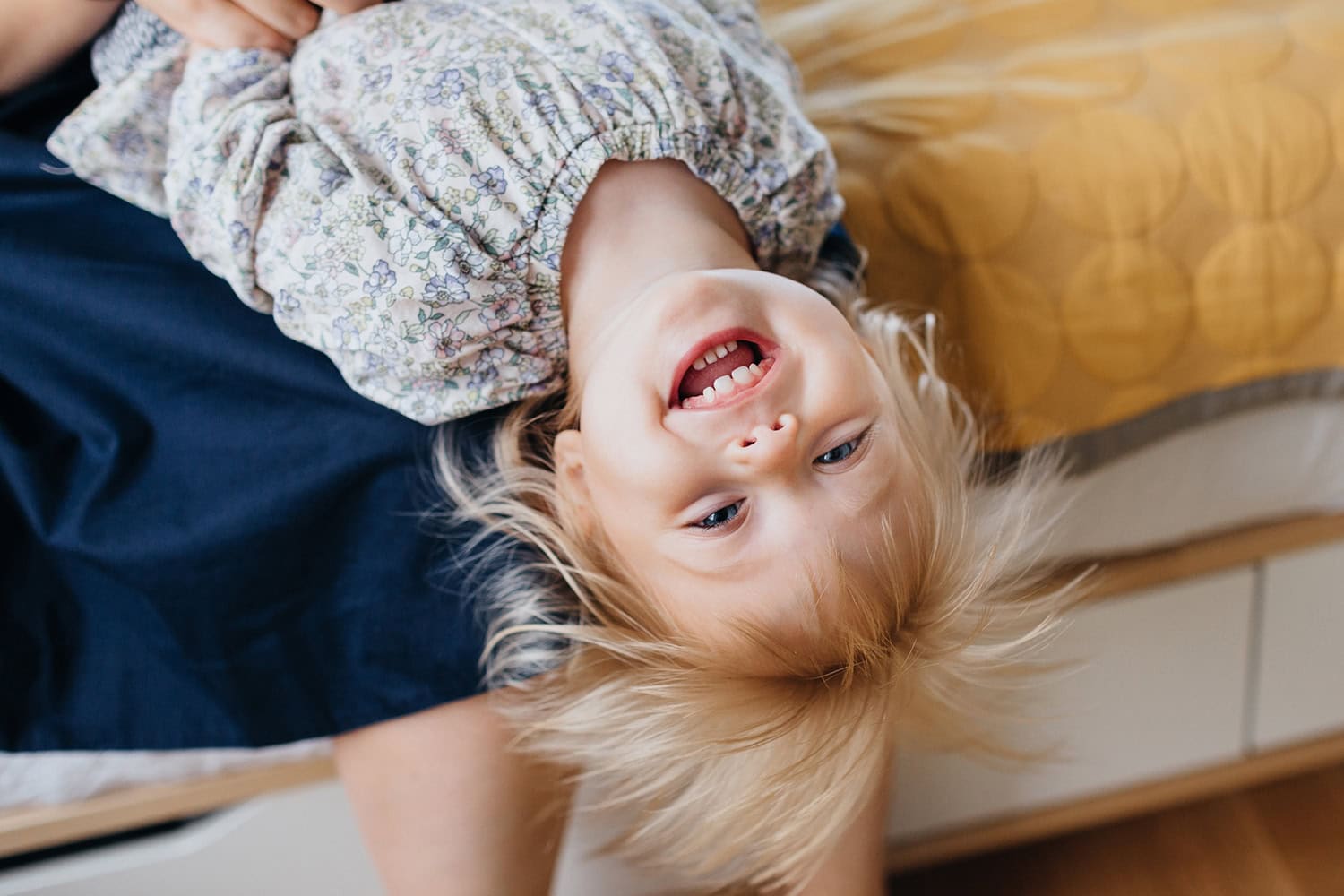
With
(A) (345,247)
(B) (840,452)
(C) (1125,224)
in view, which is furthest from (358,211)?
(C) (1125,224)

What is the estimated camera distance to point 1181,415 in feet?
2.89

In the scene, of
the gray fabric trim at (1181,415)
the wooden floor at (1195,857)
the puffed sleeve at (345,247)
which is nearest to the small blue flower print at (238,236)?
the puffed sleeve at (345,247)

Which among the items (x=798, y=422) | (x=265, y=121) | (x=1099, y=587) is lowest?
(x=1099, y=587)

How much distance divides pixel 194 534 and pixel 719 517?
0.36 metres

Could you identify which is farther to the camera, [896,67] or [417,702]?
[896,67]

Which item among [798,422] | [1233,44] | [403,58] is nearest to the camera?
[798,422]

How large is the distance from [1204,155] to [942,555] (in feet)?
1.30

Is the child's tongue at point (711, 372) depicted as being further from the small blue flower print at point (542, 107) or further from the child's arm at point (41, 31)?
the child's arm at point (41, 31)

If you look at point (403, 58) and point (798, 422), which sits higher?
point (403, 58)

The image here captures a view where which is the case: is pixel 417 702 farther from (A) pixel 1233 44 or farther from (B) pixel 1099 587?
(A) pixel 1233 44

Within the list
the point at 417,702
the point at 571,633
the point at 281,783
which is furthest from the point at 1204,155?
the point at 281,783

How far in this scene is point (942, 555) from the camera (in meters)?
0.73

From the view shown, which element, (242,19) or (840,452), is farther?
(242,19)

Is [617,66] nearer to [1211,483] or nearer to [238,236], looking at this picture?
[238,236]
